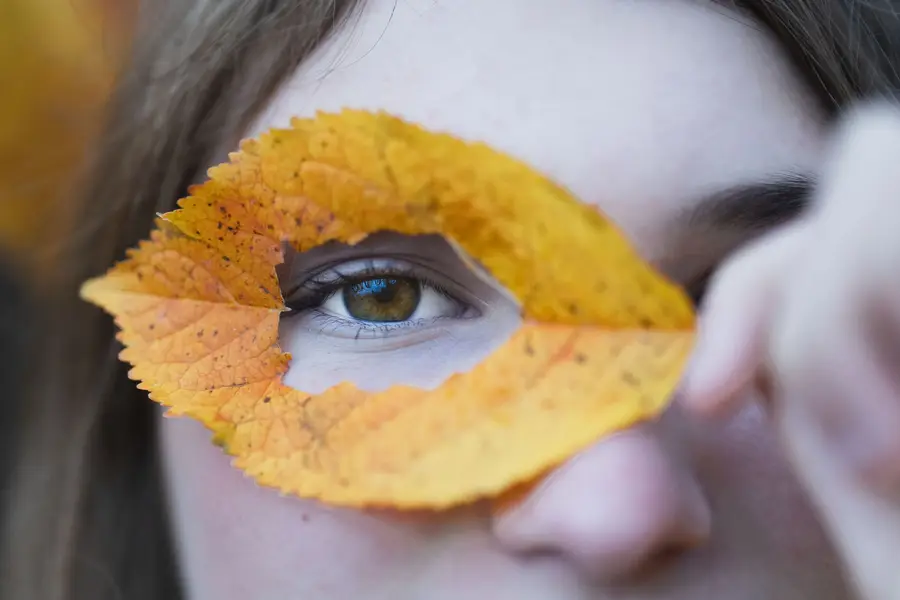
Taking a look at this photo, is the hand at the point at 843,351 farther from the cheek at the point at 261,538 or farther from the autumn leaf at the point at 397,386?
the cheek at the point at 261,538

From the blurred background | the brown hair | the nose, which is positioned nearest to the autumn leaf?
the nose

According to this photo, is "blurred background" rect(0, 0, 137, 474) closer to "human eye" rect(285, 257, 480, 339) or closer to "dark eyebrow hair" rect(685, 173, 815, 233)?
"human eye" rect(285, 257, 480, 339)

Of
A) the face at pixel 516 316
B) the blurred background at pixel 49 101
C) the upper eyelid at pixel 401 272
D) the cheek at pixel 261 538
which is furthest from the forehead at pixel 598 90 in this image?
the blurred background at pixel 49 101

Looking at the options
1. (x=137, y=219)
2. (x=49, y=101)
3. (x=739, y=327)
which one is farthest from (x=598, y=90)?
(x=49, y=101)

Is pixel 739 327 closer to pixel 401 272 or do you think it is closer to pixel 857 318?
pixel 857 318

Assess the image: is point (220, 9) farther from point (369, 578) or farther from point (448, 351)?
point (369, 578)

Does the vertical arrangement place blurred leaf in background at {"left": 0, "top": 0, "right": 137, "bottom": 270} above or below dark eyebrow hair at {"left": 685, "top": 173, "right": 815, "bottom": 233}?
above

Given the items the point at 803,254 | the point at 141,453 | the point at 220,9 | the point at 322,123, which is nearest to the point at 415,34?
the point at 322,123
